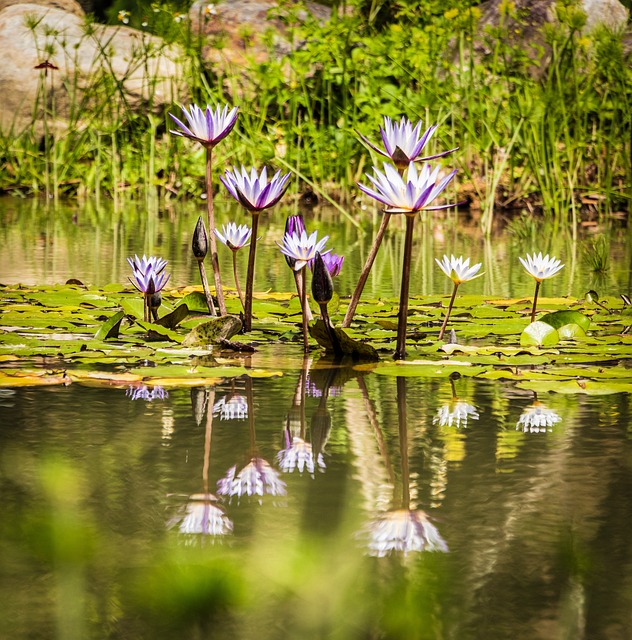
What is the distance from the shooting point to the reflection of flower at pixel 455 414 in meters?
1.29

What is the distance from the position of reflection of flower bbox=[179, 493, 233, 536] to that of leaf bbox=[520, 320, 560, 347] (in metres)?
1.06

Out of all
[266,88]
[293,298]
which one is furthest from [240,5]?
[293,298]

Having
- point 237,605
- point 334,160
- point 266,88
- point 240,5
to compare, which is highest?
point 240,5

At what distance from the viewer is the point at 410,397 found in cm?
146

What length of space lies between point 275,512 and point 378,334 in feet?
3.66

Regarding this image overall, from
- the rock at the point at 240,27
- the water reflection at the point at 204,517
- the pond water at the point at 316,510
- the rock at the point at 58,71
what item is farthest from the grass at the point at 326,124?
the water reflection at the point at 204,517

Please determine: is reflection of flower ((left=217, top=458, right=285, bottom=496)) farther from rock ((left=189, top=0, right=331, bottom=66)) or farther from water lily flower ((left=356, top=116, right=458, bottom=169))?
rock ((left=189, top=0, right=331, bottom=66))

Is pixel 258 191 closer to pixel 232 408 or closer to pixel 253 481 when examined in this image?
pixel 232 408

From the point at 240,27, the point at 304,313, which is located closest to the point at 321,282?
the point at 304,313

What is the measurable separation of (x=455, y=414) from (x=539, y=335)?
61cm

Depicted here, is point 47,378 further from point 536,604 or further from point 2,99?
point 2,99

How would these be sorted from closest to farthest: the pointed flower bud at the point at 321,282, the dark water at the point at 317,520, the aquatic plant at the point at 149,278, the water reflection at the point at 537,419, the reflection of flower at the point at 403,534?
the dark water at the point at 317,520, the reflection of flower at the point at 403,534, the water reflection at the point at 537,419, the pointed flower bud at the point at 321,282, the aquatic plant at the point at 149,278

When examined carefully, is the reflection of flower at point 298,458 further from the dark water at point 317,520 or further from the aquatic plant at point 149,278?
the aquatic plant at point 149,278

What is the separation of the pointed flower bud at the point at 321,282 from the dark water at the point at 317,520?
0.31 meters
